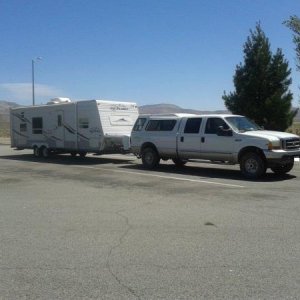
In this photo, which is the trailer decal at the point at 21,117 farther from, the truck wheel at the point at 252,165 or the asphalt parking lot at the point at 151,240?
the truck wheel at the point at 252,165

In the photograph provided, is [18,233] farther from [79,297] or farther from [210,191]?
[210,191]

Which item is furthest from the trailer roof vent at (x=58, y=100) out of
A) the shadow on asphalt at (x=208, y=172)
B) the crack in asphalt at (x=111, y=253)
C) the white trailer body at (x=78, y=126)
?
the crack in asphalt at (x=111, y=253)

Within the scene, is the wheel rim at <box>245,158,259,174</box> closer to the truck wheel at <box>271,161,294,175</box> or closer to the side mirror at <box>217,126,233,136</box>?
the truck wheel at <box>271,161,294,175</box>

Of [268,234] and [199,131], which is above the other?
[199,131]

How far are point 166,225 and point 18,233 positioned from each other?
227 centimetres

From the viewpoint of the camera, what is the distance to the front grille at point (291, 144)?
14.4 m

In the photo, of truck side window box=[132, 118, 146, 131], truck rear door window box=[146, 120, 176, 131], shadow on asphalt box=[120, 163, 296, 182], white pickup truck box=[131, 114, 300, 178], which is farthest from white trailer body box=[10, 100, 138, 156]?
truck rear door window box=[146, 120, 176, 131]

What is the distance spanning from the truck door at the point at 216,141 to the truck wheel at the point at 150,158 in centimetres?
226

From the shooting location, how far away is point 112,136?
2094cm

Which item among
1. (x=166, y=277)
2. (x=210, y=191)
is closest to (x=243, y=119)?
(x=210, y=191)

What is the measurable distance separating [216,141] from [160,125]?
279cm

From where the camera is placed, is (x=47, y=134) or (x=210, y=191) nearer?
(x=210, y=191)

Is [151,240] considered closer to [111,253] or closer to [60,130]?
[111,253]

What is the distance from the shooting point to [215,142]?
51.5ft
